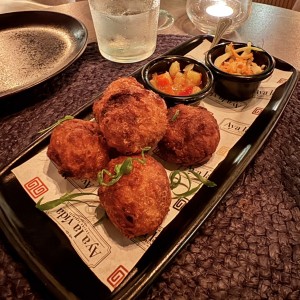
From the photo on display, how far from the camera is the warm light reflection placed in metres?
2.80

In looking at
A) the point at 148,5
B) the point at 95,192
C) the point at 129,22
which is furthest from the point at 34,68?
the point at 95,192

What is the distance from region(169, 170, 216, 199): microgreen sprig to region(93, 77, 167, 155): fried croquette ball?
7.6 inches

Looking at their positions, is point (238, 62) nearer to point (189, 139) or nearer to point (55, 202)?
point (189, 139)

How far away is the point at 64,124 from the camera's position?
1.45m

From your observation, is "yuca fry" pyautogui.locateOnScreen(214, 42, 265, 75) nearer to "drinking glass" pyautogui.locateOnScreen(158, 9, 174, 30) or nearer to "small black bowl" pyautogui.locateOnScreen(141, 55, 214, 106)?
"small black bowl" pyautogui.locateOnScreen(141, 55, 214, 106)

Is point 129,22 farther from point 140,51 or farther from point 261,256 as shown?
point 261,256

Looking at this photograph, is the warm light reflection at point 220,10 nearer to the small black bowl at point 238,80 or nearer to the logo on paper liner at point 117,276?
the small black bowl at point 238,80

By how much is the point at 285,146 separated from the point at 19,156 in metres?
1.35

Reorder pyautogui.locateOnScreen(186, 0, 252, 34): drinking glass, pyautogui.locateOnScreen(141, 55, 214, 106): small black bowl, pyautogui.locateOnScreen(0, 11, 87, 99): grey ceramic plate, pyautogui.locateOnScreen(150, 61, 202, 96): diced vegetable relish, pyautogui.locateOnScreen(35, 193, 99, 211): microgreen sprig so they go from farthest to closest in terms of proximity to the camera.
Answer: pyautogui.locateOnScreen(186, 0, 252, 34): drinking glass → pyautogui.locateOnScreen(0, 11, 87, 99): grey ceramic plate → pyautogui.locateOnScreen(150, 61, 202, 96): diced vegetable relish → pyautogui.locateOnScreen(141, 55, 214, 106): small black bowl → pyautogui.locateOnScreen(35, 193, 99, 211): microgreen sprig

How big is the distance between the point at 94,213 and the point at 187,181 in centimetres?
44

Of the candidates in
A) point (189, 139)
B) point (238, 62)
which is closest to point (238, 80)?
point (238, 62)

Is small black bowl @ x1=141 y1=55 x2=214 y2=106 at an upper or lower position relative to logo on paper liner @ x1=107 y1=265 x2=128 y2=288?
upper

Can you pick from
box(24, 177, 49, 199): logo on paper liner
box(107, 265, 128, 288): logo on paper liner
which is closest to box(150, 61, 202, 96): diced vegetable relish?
box(24, 177, 49, 199): logo on paper liner

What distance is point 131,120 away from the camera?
4.42 ft
